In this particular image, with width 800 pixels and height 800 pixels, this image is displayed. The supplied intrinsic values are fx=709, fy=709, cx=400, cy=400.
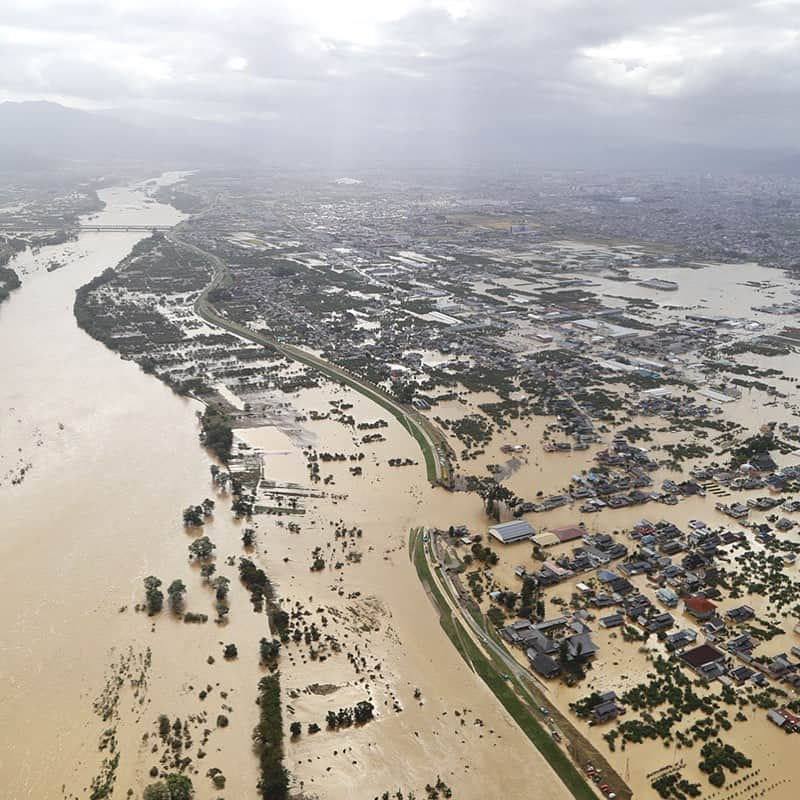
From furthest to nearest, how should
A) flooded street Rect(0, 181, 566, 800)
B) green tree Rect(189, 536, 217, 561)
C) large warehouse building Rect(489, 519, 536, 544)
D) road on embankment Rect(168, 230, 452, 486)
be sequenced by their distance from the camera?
road on embankment Rect(168, 230, 452, 486) < large warehouse building Rect(489, 519, 536, 544) < green tree Rect(189, 536, 217, 561) < flooded street Rect(0, 181, 566, 800)

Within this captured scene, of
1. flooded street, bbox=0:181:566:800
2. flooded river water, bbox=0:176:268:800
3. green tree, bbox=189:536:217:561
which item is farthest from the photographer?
green tree, bbox=189:536:217:561

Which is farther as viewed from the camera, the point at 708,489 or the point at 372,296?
the point at 372,296

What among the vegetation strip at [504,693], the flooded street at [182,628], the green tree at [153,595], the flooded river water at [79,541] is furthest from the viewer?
the green tree at [153,595]

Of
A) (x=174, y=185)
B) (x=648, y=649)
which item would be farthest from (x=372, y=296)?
(x=174, y=185)

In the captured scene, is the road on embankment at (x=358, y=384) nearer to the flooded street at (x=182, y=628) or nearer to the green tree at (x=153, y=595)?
the flooded street at (x=182, y=628)

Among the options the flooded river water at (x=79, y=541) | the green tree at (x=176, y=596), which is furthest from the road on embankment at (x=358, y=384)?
the green tree at (x=176, y=596)

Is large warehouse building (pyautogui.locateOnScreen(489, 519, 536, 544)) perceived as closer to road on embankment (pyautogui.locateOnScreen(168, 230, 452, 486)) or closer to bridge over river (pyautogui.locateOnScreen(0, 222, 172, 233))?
road on embankment (pyautogui.locateOnScreen(168, 230, 452, 486))

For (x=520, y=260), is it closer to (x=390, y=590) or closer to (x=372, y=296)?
(x=372, y=296)

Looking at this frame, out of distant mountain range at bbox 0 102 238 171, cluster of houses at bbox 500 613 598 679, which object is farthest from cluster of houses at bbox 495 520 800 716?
distant mountain range at bbox 0 102 238 171
